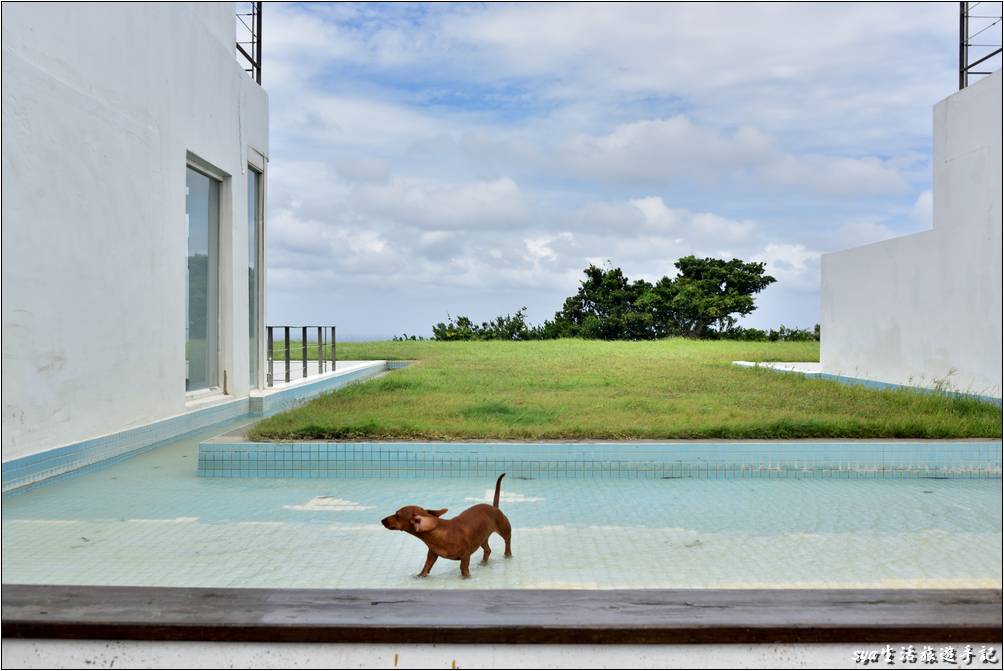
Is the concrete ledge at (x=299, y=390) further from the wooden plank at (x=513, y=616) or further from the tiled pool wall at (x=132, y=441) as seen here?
the wooden plank at (x=513, y=616)

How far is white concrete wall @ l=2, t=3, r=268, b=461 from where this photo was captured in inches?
186

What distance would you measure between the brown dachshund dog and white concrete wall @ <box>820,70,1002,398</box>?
23.8 ft

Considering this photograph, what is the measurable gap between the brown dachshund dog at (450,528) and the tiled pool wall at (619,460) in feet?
7.05

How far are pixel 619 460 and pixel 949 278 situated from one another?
599cm

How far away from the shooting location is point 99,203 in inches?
221

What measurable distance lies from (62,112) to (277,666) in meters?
4.34

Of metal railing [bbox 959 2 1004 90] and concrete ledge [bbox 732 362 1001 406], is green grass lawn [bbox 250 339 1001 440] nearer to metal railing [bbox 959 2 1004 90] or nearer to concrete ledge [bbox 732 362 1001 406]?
concrete ledge [bbox 732 362 1001 406]

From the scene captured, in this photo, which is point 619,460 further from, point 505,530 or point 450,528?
point 450,528

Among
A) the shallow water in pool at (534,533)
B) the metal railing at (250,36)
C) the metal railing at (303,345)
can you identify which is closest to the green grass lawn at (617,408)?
the shallow water in pool at (534,533)

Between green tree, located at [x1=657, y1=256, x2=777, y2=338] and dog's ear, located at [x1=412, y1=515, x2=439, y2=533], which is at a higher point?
green tree, located at [x1=657, y1=256, x2=777, y2=338]

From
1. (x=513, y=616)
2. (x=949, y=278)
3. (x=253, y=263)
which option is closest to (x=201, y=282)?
(x=253, y=263)

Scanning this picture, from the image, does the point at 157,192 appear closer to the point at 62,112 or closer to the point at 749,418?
the point at 62,112

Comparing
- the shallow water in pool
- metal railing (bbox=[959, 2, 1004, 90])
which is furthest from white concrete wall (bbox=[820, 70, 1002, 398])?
the shallow water in pool

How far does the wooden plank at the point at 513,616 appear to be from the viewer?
210 centimetres
